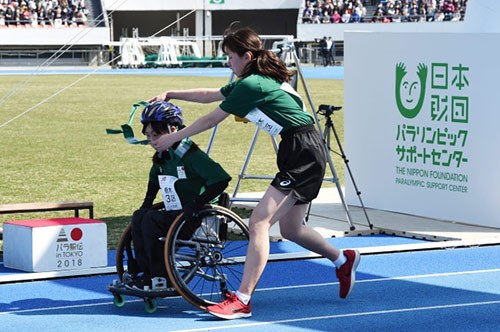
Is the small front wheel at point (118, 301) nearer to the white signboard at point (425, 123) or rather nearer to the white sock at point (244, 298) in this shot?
the white sock at point (244, 298)

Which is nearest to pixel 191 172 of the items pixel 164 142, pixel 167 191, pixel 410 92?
pixel 167 191

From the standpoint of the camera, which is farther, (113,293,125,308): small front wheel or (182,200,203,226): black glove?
(113,293,125,308): small front wheel

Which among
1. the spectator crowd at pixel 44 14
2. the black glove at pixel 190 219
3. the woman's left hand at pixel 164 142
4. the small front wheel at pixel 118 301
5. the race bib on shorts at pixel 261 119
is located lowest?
the spectator crowd at pixel 44 14

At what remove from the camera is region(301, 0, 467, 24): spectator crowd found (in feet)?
201

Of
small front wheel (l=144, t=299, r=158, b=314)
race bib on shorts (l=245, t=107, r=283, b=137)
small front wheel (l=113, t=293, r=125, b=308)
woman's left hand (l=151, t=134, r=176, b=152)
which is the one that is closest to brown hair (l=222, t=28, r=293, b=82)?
race bib on shorts (l=245, t=107, r=283, b=137)

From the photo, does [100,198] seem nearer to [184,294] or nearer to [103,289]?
[103,289]

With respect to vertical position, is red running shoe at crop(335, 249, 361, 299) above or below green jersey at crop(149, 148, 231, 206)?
below

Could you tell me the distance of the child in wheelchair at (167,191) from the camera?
7168mm

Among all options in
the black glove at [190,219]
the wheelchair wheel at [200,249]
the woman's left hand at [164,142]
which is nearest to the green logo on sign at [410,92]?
the wheelchair wheel at [200,249]

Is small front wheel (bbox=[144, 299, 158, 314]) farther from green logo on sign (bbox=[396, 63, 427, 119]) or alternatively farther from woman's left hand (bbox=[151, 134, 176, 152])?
green logo on sign (bbox=[396, 63, 427, 119])

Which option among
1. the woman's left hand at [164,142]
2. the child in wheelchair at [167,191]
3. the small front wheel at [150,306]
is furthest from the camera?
the small front wheel at [150,306]

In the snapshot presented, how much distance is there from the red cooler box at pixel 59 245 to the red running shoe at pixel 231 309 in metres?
1.95

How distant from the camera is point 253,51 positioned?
23.1 ft

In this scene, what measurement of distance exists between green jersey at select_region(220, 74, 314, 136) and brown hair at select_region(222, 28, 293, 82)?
0.04m
